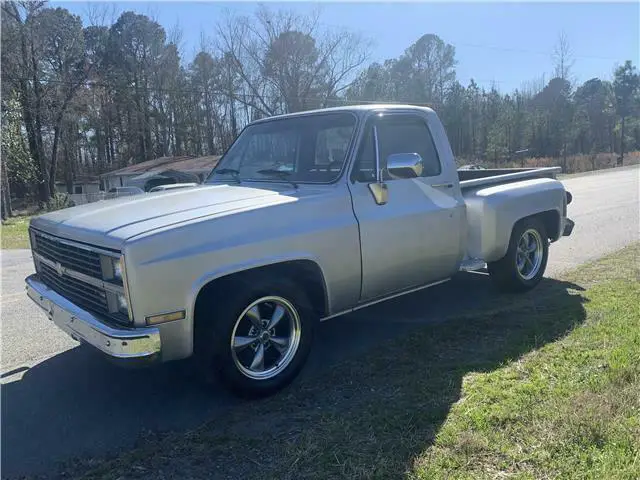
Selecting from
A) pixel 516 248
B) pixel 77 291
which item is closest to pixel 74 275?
pixel 77 291

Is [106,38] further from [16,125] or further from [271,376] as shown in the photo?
[271,376]

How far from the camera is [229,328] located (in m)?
3.54

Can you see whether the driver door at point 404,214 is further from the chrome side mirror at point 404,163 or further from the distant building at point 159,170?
the distant building at point 159,170

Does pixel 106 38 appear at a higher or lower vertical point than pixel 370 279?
higher

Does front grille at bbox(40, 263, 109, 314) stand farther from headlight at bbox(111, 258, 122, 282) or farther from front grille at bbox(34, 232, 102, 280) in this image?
headlight at bbox(111, 258, 122, 282)

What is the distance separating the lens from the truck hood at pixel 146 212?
3418 millimetres

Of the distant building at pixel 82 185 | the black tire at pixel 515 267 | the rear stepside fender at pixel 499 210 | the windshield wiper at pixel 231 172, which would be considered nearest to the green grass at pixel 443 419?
the rear stepside fender at pixel 499 210

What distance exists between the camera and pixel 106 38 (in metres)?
51.0

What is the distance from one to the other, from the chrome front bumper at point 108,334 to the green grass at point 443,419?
23.0 inches

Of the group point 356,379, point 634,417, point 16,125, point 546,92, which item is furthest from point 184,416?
point 546,92

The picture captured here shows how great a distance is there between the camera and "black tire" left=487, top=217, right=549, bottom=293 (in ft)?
19.0

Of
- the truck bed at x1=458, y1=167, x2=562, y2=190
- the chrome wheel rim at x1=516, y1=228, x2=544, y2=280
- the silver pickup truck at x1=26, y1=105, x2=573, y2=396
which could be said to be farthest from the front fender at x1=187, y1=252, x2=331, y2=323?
the chrome wheel rim at x1=516, y1=228, x2=544, y2=280

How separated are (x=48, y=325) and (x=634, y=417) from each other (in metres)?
5.31

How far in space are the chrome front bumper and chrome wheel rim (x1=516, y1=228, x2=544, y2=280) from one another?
169 inches
